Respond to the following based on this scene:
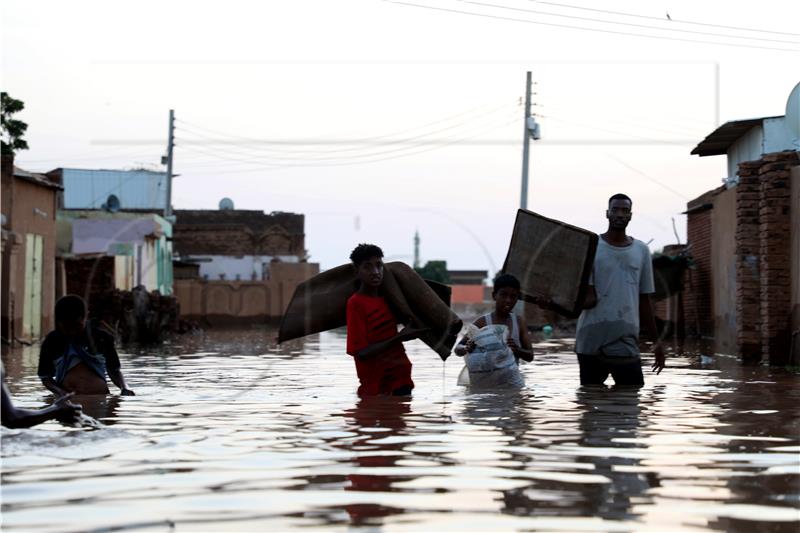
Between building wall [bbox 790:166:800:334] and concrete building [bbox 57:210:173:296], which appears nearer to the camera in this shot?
building wall [bbox 790:166:800:334]

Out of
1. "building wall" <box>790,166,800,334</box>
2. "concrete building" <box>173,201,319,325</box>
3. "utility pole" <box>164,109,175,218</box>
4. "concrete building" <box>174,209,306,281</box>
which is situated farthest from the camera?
"concrete building" <box>174,209,306,281</box>

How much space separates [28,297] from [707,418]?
77.8 ft

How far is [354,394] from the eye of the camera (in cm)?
1100

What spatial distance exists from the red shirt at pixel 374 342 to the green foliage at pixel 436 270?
83708 mm

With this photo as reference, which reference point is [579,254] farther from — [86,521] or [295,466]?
[86,521]

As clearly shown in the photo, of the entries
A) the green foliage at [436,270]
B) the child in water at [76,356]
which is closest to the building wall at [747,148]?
the child in water at [76,356]

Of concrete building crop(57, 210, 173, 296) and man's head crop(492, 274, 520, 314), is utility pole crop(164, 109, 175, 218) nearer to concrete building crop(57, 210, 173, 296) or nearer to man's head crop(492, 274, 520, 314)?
concrete building crop(57, 210, 173, 296)

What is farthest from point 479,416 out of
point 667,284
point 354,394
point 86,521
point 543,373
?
point 667,284

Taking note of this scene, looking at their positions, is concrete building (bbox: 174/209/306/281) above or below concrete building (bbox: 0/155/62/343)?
above

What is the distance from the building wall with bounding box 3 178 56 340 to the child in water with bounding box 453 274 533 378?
57.9 ft

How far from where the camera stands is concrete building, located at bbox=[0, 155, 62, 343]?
27.1 meters

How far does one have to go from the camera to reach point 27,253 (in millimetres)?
29562

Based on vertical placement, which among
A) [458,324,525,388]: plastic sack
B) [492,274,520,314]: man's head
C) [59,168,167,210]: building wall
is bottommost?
[458,324,525,388]: plastic sack

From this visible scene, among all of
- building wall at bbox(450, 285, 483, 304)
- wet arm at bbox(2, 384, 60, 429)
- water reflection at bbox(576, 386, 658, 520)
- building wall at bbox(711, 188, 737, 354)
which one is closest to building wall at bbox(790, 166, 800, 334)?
building wall at bbox(711, 188, 737, 354)
